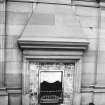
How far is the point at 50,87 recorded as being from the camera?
689 centimetres

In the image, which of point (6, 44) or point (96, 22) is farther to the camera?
point (96, 22)

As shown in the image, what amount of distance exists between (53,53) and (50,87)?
154cm

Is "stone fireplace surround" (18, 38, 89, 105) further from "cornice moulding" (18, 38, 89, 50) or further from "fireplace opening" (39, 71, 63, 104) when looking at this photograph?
"fireplace opening" (39, 71, 63, 104)

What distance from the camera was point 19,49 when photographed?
6551mm

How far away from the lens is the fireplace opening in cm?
684

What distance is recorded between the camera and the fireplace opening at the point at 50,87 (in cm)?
684

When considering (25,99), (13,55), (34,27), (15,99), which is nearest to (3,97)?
(15,99)

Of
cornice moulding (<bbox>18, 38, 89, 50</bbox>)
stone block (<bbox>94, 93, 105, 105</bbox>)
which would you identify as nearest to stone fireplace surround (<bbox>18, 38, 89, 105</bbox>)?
cornice moulding (<bbox>18, 38, 89, 50</bbox>)

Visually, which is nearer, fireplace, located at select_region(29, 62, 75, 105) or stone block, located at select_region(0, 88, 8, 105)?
stone block, located at select_region(0, 88, 8, 105)

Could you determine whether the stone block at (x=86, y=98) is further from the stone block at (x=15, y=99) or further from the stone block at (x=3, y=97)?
the stone block at (x=3, y=97)

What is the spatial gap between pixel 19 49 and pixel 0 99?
2186 mm

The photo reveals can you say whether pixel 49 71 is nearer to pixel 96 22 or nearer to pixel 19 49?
pixel 19 49

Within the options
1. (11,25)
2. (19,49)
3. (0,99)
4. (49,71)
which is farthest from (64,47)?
(0,99)

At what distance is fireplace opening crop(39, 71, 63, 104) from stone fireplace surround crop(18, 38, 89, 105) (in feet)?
1.95
